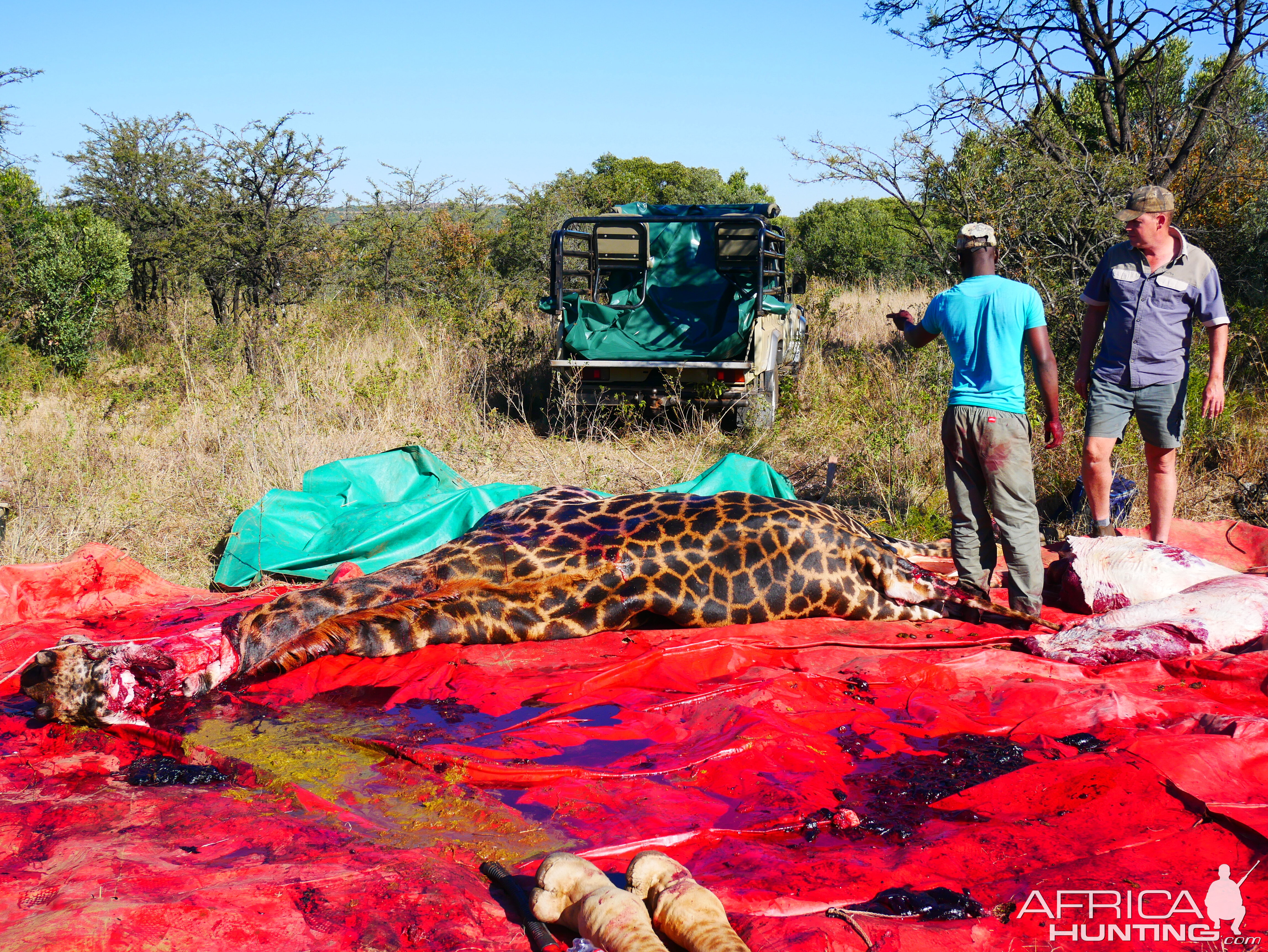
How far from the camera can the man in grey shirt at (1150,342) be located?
509 centimetres

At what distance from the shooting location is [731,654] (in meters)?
3.92

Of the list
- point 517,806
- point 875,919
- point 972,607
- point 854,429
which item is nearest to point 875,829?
point 875,919

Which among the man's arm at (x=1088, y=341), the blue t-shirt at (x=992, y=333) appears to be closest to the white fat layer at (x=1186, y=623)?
the blue t-shirt at (x=992, y=333)

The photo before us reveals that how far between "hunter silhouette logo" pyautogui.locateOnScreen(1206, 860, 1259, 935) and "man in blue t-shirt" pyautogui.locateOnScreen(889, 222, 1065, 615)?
2.53 meters

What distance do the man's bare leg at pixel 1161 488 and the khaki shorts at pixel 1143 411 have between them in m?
0.05

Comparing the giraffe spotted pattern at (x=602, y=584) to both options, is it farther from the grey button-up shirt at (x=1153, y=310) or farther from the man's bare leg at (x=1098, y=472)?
the grey button-up shirt at (x=1153, y=310)

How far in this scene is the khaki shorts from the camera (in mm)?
5211

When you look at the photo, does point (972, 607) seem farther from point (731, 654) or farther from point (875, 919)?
point (875, 919)

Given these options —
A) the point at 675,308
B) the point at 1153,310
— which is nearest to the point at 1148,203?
the point at 1153,310

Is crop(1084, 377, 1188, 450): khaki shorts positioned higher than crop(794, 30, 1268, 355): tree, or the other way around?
crop(794, 30, 1268, 355): tree

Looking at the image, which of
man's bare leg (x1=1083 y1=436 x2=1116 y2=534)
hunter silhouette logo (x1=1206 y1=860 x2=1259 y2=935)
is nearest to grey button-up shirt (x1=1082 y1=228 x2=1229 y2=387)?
man's bare leg (x1=1083 y1=436 x2=1116 y2=534)

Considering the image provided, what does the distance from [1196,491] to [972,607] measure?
3.01 m

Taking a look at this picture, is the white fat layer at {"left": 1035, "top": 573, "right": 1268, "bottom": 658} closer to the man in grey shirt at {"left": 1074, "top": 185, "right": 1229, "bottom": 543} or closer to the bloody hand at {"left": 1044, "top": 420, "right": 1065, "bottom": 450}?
the bloody hand at {"left": 1044, "top": 420, "right": 1065, "bottom": 450}

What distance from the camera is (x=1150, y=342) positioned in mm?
5172
